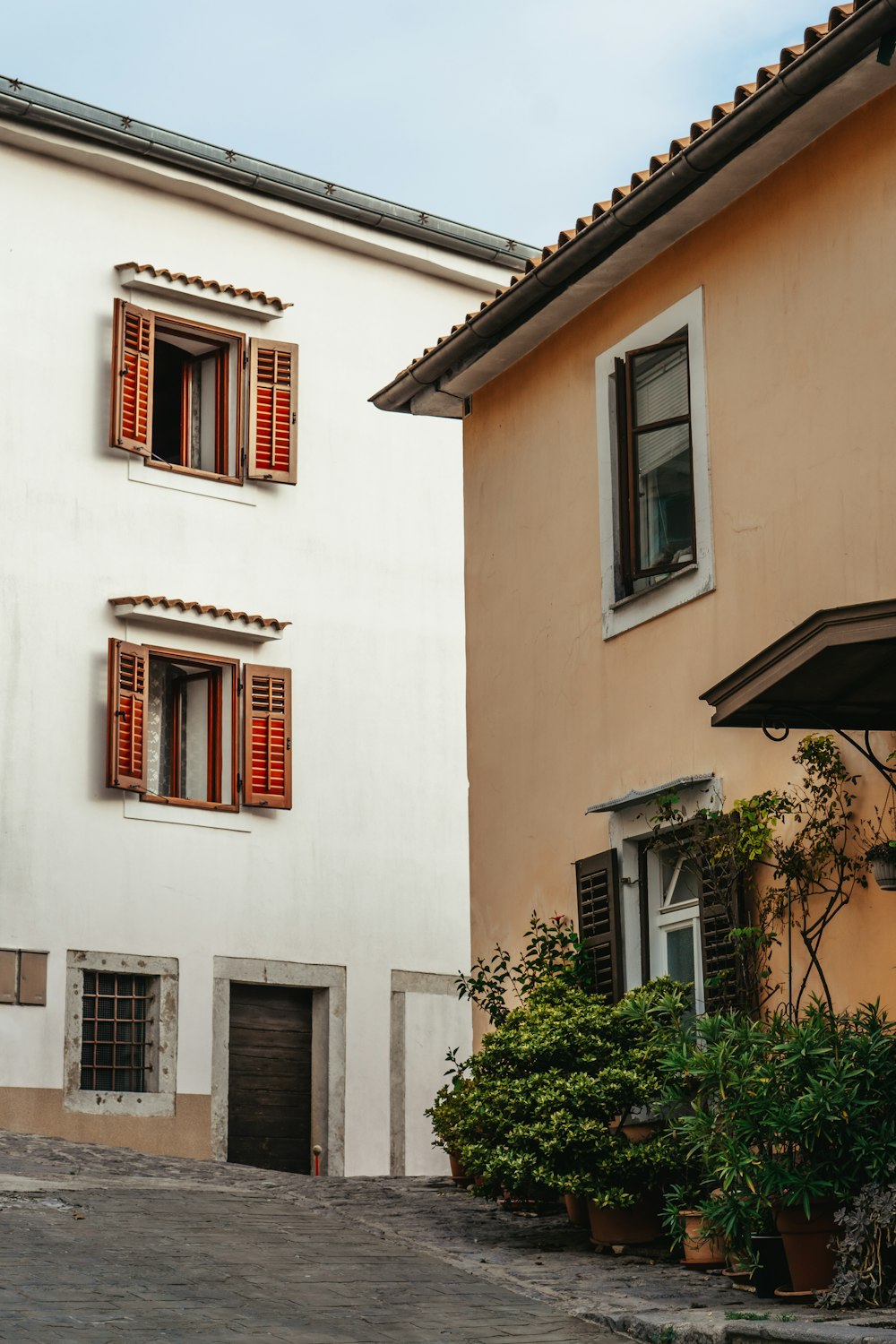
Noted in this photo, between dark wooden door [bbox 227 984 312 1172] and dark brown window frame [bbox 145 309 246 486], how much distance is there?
5.07 m

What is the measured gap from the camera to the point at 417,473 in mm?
20516

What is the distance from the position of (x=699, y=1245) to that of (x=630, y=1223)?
0.72 m

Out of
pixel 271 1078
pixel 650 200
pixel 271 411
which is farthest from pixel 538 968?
pixel 271 411

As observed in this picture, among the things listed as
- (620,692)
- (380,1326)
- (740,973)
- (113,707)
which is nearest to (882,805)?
(740,973)

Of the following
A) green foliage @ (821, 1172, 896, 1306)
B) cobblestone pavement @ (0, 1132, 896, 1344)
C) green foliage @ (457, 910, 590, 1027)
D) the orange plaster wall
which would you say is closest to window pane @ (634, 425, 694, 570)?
the orange plaster wall

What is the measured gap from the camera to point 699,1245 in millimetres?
10305

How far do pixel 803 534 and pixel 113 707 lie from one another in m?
8.11

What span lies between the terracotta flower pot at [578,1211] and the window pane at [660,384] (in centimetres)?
497

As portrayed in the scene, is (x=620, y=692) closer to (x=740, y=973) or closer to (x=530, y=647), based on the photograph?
(x=530, y=647)

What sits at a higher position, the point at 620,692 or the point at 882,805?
the point at 620,692

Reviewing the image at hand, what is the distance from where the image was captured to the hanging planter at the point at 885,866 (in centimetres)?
995

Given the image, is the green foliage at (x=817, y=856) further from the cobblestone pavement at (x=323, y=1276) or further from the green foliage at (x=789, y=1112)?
the cobblestone pavement at (x=323, y=1276)

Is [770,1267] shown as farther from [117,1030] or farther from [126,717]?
[126,717]

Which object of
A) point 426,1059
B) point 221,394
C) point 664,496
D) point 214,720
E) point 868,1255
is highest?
point 221,394
